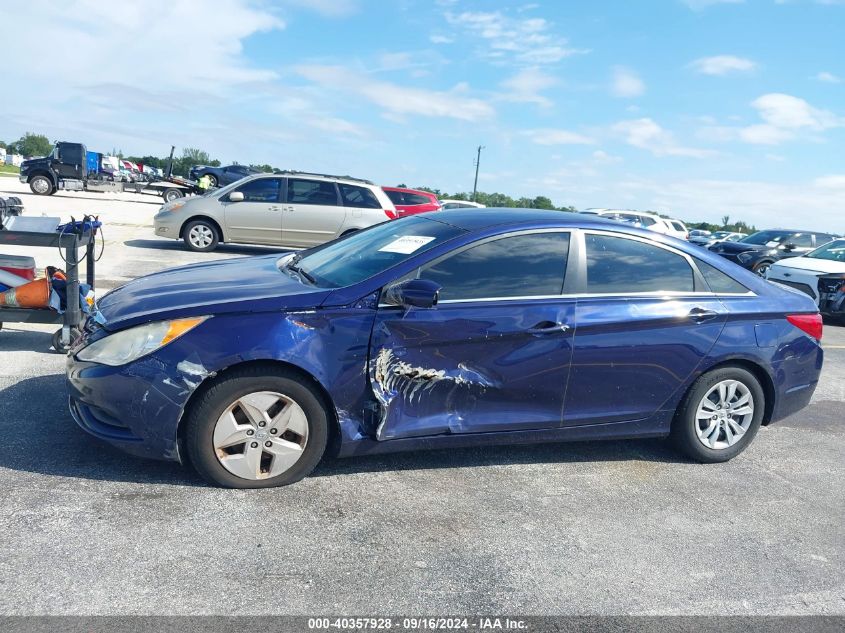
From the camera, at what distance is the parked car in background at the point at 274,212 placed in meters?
14.3

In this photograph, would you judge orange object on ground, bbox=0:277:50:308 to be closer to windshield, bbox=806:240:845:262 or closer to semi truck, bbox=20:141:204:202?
windshield, bbox=806:240:845:262

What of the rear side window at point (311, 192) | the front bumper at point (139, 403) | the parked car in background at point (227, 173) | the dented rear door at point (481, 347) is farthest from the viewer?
the parked car in background at point (227, 173)

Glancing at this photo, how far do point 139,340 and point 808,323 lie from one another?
13.9 ft

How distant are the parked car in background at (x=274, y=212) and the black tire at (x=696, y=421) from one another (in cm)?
1034

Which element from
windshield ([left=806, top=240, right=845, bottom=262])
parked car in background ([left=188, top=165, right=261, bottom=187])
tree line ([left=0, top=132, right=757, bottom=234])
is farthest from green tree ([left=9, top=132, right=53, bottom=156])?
windshield ([left=806, top=240, right=845, bottom=262])

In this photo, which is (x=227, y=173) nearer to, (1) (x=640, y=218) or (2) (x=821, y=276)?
(1) (x=640, y=218)

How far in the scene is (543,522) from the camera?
3732 millimetres

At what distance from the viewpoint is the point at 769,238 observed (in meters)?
20.7

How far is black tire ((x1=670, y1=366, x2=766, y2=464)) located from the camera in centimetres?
455

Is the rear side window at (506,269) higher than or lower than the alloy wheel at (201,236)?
higher

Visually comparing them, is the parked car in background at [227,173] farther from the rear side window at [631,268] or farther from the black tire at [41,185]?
the rear side window at [631,268]

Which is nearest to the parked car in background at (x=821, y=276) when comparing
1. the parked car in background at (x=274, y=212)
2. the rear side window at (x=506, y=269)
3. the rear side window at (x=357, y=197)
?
the parked car in background at (x=274, y=212)

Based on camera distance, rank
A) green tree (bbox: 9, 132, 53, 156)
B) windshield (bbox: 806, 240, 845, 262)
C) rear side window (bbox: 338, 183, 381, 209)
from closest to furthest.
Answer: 1. windshield (bbox: 806, 240, 845, 262)
2. rear side window (bbox: 338, 183, 381, 209)
3. green tree (bbox: 9, 132, 53, 156)

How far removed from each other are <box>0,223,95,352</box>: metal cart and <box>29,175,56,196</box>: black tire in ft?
79.9
